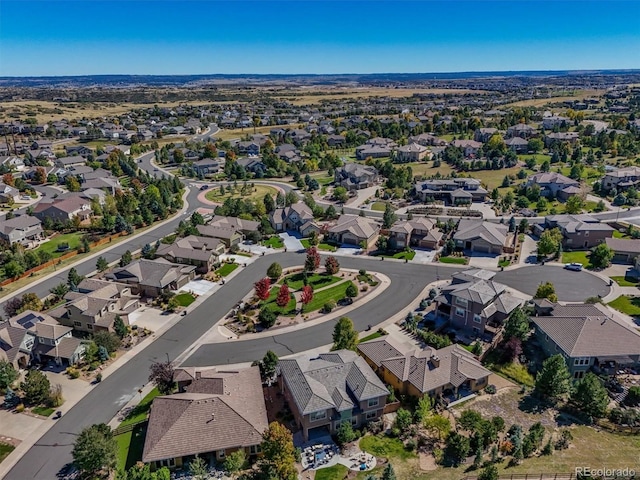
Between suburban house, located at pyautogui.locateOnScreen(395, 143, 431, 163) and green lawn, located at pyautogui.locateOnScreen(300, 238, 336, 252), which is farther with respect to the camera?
suburban house, located at pyautogui.locateOnScreen(395, 143, 431, 163)

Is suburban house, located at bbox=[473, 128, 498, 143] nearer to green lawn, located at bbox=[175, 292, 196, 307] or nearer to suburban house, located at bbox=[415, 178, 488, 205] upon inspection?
suburban house, located at bbox=[415, 178, 488, 205]

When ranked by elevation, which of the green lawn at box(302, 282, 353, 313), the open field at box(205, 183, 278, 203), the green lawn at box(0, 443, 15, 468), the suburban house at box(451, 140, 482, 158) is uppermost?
the suburban house at box(451, 140, 482, 158)

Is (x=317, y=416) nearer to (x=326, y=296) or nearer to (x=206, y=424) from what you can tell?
(x=206, y=424)

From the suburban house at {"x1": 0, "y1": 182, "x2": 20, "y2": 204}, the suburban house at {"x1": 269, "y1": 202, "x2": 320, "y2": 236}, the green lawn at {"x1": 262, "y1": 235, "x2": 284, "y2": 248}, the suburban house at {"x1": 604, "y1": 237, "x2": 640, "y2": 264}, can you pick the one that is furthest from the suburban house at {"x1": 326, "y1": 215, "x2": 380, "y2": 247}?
the suburban house at {"x1": 0, "y1": 182, "x2": 20, "y2": 204}

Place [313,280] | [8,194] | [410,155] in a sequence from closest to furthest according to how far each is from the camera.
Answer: [313,280]
[8,194]
[410,155]

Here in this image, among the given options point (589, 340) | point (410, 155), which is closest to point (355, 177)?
point (410, 155)

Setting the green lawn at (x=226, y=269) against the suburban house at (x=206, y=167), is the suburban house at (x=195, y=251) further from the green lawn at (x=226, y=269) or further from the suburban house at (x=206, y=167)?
the suburban house at (x=206, y=167)

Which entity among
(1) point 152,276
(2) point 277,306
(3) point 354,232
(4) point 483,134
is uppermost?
(4) point 483,134
